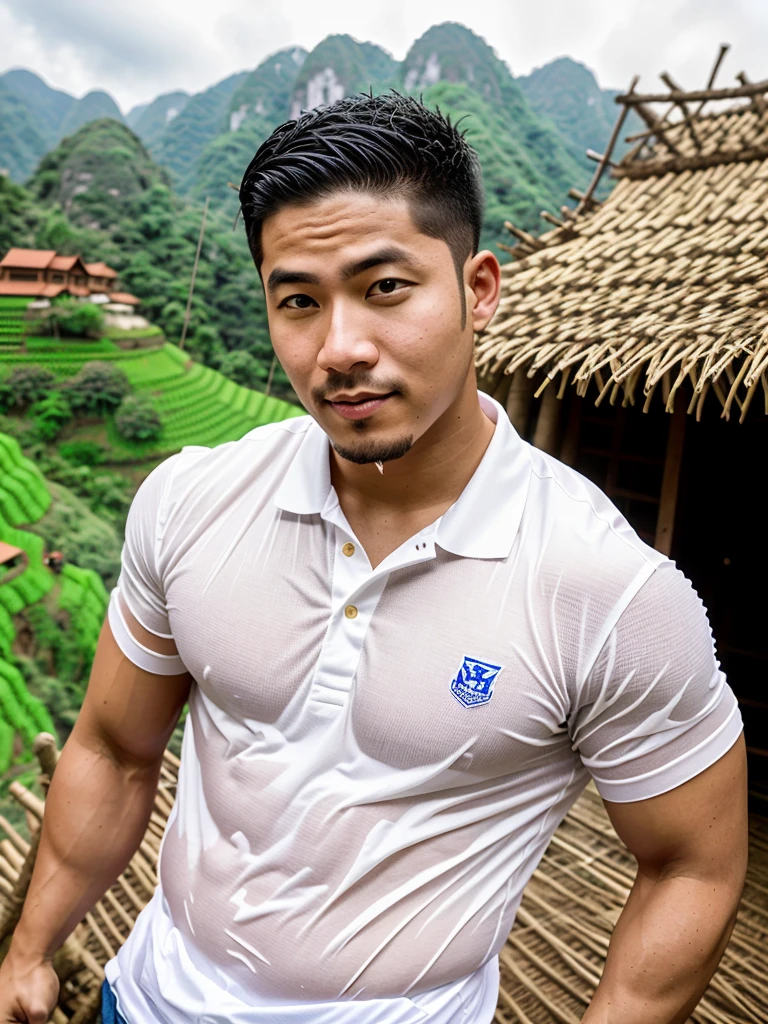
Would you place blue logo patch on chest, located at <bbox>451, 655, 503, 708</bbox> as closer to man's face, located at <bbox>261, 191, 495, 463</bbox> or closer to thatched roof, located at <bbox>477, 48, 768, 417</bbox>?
man's face, located at <bbox>261, 191, 495, 463</bbox>

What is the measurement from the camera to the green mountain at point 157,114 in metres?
13.3

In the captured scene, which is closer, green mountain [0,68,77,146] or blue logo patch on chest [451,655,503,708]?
blue logo patch on chest [451,655,503,708]

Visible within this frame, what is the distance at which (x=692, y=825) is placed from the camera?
896mm

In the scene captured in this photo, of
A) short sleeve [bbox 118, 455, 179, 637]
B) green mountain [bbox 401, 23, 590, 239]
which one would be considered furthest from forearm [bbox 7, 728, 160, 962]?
green mountain [bbox 401, 23, 590, 239]

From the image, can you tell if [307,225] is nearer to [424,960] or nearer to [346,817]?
[346,817]

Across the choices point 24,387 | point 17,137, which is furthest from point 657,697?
point 17,137

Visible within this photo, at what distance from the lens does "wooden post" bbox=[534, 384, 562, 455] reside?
3235 millimetres

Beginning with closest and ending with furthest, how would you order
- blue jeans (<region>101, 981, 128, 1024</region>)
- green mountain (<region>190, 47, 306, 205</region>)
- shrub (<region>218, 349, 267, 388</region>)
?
blue jeans (<region>101, 981, 128, 1024</region>) < shrub (<region>218, 349, 267, 388</region>) < green mountain (<region>190, 47, 306, 205</region>)

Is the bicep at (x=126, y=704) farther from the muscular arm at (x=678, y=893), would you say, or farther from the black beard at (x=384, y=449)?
the muscular arm at (x=678, y=893)

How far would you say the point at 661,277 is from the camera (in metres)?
2.80

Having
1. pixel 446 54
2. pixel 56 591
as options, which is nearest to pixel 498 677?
pixel 56 591

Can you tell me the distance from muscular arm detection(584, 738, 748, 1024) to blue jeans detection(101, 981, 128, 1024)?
66 centimetres

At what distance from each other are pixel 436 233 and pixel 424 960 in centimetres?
87

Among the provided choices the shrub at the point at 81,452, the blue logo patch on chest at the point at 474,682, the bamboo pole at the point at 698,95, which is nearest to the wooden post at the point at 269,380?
the shrub at the point at 81,452
